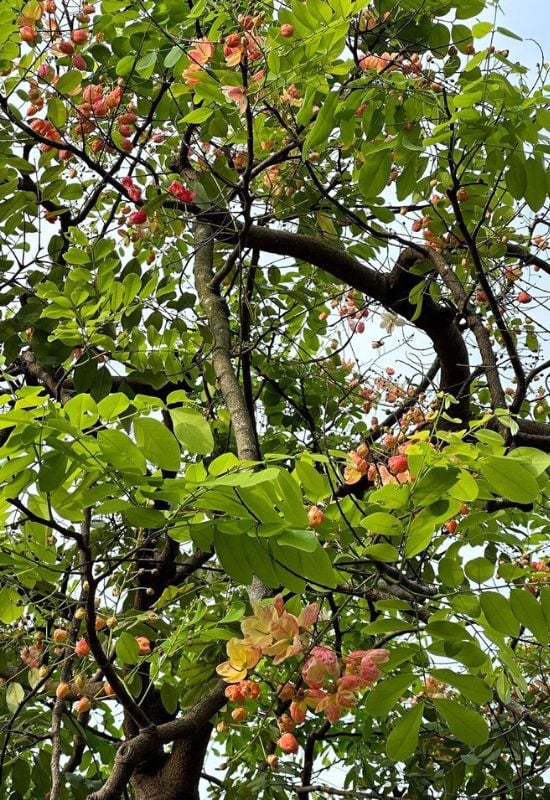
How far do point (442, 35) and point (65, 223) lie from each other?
135 centimetres

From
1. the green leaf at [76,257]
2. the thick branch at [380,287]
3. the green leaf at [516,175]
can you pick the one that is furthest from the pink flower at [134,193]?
the green leaf at [516,175]

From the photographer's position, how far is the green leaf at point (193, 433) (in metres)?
1.18

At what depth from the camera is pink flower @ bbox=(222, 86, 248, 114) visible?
1761 millimetres

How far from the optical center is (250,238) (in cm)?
283

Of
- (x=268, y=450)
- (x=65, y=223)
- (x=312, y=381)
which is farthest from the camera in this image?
(x=312, y=381)

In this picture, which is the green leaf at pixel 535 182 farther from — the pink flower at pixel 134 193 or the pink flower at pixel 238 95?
the pink flower at pixel 134 193

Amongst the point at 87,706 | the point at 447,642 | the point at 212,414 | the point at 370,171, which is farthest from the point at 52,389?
the point at 447,642

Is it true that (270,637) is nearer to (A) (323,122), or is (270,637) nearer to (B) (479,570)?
(B) (479,570)

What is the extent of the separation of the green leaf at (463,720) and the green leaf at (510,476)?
0.34 meters

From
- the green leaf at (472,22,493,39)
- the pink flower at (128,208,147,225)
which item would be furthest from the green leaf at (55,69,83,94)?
the green leaf at (472,22,493,39)

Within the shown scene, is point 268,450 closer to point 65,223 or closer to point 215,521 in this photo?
point 65,223

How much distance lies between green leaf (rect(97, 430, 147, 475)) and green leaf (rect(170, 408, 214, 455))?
65 mm

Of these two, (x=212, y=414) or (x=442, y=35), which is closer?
(x=442, y=35)

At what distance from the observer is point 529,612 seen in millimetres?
1271
